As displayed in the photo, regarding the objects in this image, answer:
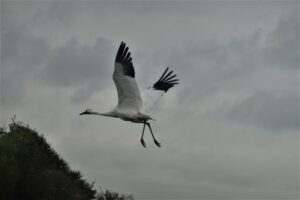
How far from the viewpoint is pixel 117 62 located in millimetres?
31562

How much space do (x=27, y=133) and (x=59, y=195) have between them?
6157 millimetres

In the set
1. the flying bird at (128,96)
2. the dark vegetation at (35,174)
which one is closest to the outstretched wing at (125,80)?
the flying bird at (128,96)

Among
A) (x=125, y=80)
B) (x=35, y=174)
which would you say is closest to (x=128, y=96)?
(x=125, y=80)

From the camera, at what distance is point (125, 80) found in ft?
104

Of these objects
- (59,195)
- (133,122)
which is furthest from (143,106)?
(59,195)

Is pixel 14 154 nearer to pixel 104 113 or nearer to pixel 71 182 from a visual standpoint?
pixel 71 182

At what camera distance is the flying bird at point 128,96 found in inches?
1243

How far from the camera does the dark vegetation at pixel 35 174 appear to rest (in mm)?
39469

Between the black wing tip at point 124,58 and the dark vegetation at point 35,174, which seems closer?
the black wing tip at point 124,58

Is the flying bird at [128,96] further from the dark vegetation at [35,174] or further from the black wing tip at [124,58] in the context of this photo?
the dark vegetation at [35,174]

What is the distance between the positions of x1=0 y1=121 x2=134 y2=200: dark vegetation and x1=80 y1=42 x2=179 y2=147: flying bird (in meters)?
5.92

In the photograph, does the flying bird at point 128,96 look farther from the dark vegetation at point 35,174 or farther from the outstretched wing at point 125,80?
the dark vegetation at point 35,174

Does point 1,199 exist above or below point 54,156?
below

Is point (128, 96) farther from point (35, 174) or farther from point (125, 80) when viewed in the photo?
point (35, 174)
